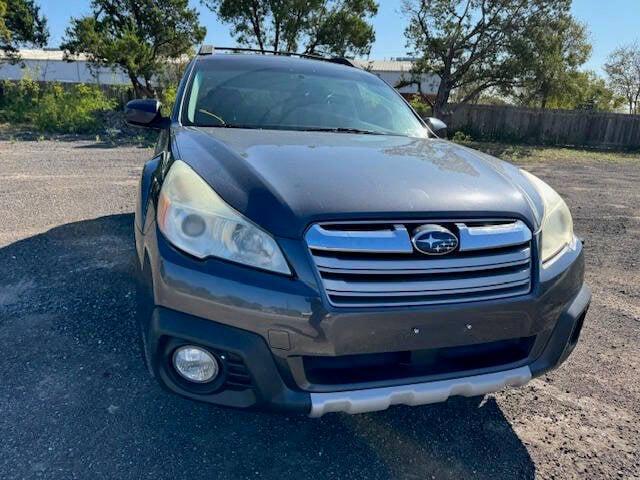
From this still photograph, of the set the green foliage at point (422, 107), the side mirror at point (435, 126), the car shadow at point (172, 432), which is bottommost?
the car shadow at point (172, 432)

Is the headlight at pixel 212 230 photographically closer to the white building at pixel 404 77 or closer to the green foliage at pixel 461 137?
the white building at pixel 404 77

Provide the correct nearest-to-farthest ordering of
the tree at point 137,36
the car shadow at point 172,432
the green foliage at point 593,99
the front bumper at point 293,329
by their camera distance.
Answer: the front bumper at point 293,329, the car shadow at point 172,432, the tree at point 137,36, the green foliage at point 593,99

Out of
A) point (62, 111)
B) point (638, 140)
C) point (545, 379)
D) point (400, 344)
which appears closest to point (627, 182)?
point (545, 379)

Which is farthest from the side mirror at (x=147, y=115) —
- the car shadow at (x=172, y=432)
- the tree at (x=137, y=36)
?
the tree at (x=137, y=36)

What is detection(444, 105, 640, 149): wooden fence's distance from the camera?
2070 cm

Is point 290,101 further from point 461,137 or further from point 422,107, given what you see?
point 422,107

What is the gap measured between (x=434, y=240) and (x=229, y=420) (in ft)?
4.08

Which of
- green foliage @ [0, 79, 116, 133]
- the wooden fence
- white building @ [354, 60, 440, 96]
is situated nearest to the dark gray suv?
white building @ [354, 60, 440, 96]

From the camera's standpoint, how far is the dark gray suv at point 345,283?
1.57 meters

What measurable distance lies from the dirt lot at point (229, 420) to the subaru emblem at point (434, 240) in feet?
3.08

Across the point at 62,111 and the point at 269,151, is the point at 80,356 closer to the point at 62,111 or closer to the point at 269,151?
the point at 269,151

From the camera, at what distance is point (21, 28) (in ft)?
63.9

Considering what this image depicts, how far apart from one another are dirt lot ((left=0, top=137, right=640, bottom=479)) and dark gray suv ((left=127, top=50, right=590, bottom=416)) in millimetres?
426

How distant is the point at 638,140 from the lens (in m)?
20.7
